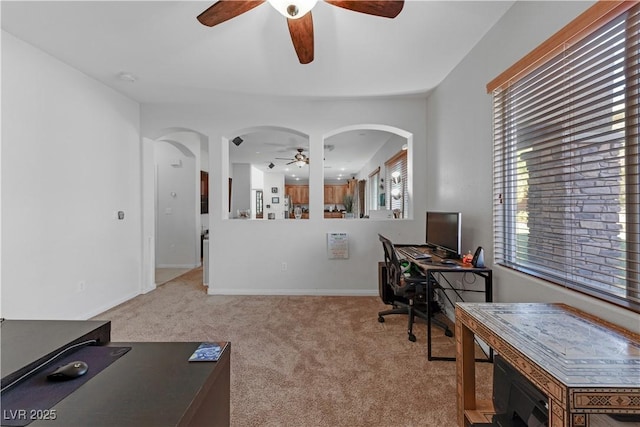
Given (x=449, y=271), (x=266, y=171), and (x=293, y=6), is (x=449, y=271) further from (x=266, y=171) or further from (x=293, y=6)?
(x=266, y=171)

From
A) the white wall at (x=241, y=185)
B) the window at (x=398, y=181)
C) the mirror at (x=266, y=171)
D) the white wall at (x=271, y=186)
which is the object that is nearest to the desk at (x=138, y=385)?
the mirror at (x=266, y=171)

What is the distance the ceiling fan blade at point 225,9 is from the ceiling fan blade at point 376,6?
0.48 metres

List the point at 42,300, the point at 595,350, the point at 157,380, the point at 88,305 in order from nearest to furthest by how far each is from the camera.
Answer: the point at 157,380
the point at 595,350
the point at 42,300
the point at 88,305

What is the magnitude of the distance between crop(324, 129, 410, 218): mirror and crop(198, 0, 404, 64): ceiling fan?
2614mm

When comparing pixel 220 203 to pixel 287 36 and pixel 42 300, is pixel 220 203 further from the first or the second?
pixel 287 36

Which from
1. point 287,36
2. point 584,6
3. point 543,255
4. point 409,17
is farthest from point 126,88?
point 543,255

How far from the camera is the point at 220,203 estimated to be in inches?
152

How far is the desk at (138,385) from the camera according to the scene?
0.58 metres

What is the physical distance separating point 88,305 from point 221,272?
1.44m

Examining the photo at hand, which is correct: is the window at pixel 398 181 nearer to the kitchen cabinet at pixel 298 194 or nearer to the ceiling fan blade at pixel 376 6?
the ceiling fan blade at pixel 376 6

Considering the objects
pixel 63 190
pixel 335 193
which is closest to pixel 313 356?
pixel 63 190

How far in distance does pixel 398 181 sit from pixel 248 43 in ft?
11.4

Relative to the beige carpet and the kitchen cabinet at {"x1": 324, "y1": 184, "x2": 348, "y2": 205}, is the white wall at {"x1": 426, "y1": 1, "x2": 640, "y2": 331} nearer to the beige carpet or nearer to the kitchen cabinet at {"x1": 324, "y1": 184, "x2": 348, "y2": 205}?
the beige carpet

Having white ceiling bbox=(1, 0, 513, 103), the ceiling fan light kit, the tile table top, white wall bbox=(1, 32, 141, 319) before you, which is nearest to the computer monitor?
the tile table top
